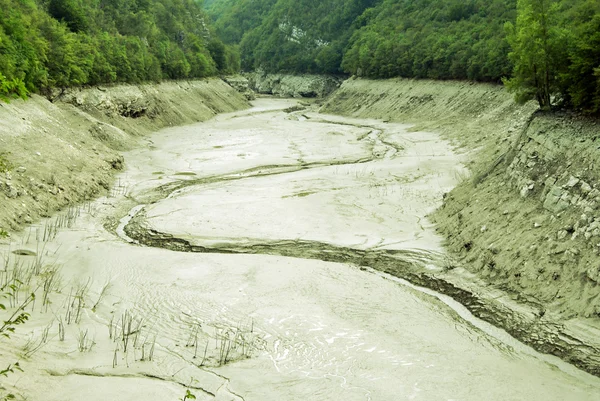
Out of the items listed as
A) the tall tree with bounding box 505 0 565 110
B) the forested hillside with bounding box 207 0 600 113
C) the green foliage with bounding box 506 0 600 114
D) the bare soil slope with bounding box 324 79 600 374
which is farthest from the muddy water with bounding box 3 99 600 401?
the forested hillside with bounding box 207 0 600 113

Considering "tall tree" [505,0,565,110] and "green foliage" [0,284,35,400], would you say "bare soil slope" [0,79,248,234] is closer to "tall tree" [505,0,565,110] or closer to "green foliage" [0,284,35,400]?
"green foliage" [0,284,35,400]

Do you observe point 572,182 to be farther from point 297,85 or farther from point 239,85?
point 297,85

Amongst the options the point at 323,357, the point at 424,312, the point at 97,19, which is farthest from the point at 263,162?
the point at 97,19

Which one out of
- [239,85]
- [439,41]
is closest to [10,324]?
[439,41]

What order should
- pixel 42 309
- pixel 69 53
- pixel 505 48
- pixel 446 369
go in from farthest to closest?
1. pixel 505 48
2. pixel 69 53
3. pixel 42 309
4. pixel 446 369

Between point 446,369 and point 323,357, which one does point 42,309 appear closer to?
point 323,357
